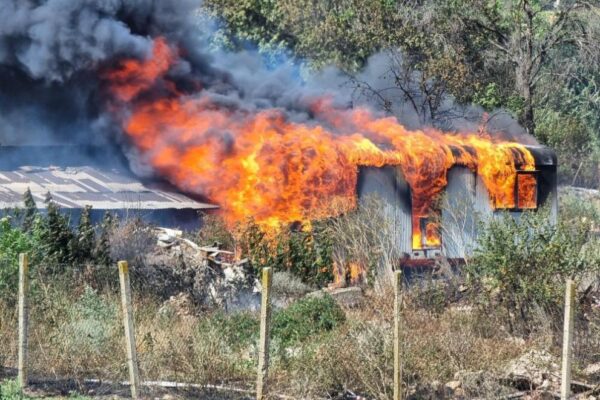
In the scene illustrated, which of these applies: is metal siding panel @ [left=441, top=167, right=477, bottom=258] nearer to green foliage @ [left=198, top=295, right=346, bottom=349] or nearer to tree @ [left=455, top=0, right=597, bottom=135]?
green foliage @ [left=198, top=295, right=346, bottom=349]

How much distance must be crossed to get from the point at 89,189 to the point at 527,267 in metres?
12.1

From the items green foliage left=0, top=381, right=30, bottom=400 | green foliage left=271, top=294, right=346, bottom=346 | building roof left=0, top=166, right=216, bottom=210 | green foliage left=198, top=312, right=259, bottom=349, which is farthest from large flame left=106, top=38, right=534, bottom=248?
green foliage left=0, top=381, right=30, bottom=400

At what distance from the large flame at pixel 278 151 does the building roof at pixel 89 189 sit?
578mm

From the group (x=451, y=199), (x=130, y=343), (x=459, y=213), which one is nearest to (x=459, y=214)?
(x=459, y=213)

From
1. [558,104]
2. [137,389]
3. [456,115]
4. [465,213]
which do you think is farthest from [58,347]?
[558,104]

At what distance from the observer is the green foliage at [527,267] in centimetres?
1427

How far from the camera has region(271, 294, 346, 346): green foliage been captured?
47.5 ft

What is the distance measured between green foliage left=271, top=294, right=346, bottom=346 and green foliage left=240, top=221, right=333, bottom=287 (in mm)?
4792

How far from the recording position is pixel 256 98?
25.3m

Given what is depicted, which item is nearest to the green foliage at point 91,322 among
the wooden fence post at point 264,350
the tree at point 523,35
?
the wooden fence post at point 264,350

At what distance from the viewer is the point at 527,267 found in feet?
47.9

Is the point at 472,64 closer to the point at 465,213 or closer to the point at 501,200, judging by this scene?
the point at 501,200

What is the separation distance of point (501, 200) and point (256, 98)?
21.5 ft

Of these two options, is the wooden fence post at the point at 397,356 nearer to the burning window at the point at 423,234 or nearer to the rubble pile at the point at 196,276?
the rubble pile at the point at 196,276
